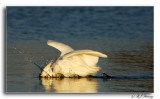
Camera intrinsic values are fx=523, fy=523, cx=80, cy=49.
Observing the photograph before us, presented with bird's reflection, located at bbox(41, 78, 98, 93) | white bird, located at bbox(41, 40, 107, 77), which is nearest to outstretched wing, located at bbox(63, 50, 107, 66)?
white bird, located at bbox(41, 40, 107, 77)

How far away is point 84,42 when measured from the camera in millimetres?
11312

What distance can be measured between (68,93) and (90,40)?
288 cm

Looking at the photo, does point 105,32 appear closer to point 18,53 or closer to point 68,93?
point 18,53

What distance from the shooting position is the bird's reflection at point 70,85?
8.79 metres

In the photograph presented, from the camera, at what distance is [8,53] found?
970 cm

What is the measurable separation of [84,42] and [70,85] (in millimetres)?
2430

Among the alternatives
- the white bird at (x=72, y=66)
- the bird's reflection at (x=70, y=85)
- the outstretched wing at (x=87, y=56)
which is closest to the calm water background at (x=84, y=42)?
the bird's reflection at (x=70, y=85)

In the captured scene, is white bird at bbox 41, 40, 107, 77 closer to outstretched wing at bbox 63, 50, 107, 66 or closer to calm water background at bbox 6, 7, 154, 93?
outstretched wing at bbox 63, 50, 107, 66

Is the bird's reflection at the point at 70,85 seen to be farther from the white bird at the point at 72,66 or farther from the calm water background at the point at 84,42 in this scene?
the white bird at the point at 72,66

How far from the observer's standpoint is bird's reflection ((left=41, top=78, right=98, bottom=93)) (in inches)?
346

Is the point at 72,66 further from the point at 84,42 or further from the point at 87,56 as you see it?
the point at 84,42

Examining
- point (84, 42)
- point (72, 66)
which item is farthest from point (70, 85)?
point (84, 42)

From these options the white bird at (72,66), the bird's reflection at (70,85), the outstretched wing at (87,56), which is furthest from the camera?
the white bird at (72,66)
